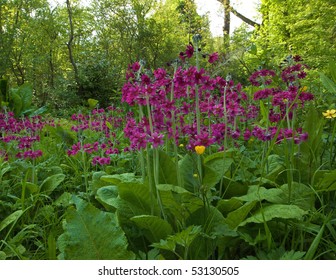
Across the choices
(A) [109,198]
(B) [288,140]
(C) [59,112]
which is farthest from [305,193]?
(C) [59,112]

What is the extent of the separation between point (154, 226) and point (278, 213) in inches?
20.5

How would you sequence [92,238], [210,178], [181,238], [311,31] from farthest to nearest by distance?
[311,31] → [210,178] → [92,238] → [181,238]

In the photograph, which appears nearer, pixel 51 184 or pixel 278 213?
pixel 278 213

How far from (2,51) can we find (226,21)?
1294 cm

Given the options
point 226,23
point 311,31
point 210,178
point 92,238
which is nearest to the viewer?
point 92,238

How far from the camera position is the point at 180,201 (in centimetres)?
175

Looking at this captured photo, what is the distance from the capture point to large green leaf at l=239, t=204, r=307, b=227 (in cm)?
155

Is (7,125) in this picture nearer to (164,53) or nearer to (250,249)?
(250,249)

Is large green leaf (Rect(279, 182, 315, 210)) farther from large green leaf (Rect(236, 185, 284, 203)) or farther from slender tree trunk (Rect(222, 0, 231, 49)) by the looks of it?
slender tree trunk (Rect(222, 0, 231, 49))

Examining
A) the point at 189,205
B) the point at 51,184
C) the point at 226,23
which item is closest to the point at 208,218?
the point at 189,205

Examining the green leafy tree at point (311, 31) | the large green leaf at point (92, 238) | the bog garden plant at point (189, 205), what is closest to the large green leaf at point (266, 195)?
the bog garden plant at point (189, 205)

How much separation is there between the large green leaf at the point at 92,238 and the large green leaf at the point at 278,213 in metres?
0.53

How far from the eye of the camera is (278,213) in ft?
5.22

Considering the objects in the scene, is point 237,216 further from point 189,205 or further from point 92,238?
point 92,238
